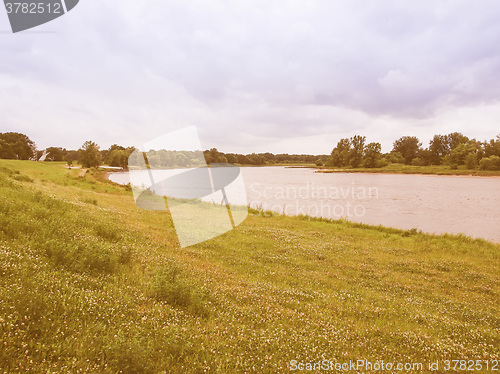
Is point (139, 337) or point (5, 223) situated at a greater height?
point (5, 223)

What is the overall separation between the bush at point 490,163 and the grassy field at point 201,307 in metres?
198

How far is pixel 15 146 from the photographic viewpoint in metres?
125

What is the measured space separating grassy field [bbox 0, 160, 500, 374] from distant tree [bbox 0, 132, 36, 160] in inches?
5718

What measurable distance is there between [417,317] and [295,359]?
6.76m

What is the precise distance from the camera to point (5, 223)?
9.38m

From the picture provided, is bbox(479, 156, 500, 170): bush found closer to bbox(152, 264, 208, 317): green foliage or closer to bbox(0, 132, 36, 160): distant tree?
bbox(152, 264, 208, 317): green foliage

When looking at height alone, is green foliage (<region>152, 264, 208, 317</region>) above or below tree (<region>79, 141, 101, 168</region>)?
below

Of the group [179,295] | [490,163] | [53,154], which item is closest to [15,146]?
[53,154]

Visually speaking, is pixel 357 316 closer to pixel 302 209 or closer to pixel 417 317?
pixel 417 317

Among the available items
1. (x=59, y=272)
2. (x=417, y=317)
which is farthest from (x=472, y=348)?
(x=59, y=272)

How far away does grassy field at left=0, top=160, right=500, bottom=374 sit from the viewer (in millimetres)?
5121

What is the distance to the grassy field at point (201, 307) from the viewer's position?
512cm

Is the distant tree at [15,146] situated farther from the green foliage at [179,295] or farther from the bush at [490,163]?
the bush at [490,163]

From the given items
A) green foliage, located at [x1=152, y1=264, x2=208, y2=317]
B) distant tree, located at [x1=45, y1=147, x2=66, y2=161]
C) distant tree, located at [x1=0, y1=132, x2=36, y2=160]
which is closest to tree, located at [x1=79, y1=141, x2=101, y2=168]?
distant tree, located at [x1=0, y1=132, x2=36, y2=160]
